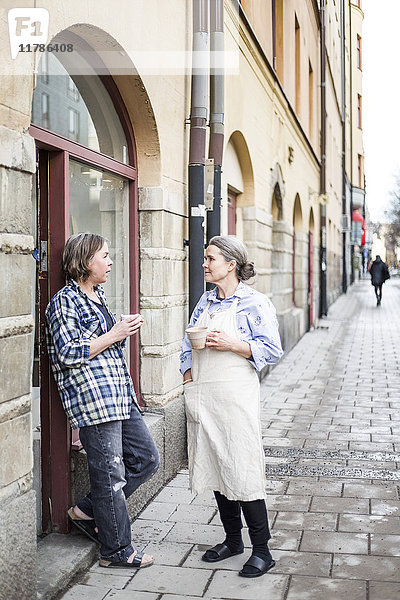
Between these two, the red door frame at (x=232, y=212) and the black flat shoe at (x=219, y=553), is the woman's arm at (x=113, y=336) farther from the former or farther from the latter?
the red door frame at (x=232, y=212)

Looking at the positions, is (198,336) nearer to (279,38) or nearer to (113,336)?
(113,336)

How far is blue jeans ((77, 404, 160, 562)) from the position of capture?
4164 millimetres

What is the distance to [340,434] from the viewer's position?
304 inches

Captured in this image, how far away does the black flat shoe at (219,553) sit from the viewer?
4465 millimetres

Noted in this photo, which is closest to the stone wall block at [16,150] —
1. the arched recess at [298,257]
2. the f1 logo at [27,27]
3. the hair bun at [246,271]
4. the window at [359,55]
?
the f1 logo at [27,27]

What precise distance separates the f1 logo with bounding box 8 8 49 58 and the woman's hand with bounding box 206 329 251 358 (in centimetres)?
167

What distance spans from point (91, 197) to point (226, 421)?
1.91 m

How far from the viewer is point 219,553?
14.7ft

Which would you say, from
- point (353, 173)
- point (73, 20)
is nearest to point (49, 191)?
point (73, 20)

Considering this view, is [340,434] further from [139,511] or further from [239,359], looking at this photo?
[239,359]

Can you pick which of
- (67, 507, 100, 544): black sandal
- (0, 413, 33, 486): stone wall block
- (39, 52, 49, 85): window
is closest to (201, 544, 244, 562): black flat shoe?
(67, 507, 100, 544): black sandal

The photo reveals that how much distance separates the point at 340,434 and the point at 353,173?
1493 inches

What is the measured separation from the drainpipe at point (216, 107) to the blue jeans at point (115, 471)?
3.05 meters

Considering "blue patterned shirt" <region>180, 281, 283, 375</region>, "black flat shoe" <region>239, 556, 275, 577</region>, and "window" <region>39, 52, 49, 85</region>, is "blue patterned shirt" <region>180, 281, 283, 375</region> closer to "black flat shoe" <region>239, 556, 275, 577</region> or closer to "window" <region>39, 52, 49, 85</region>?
"black flat shoe" <region>239, 556, 275, 577</region>
